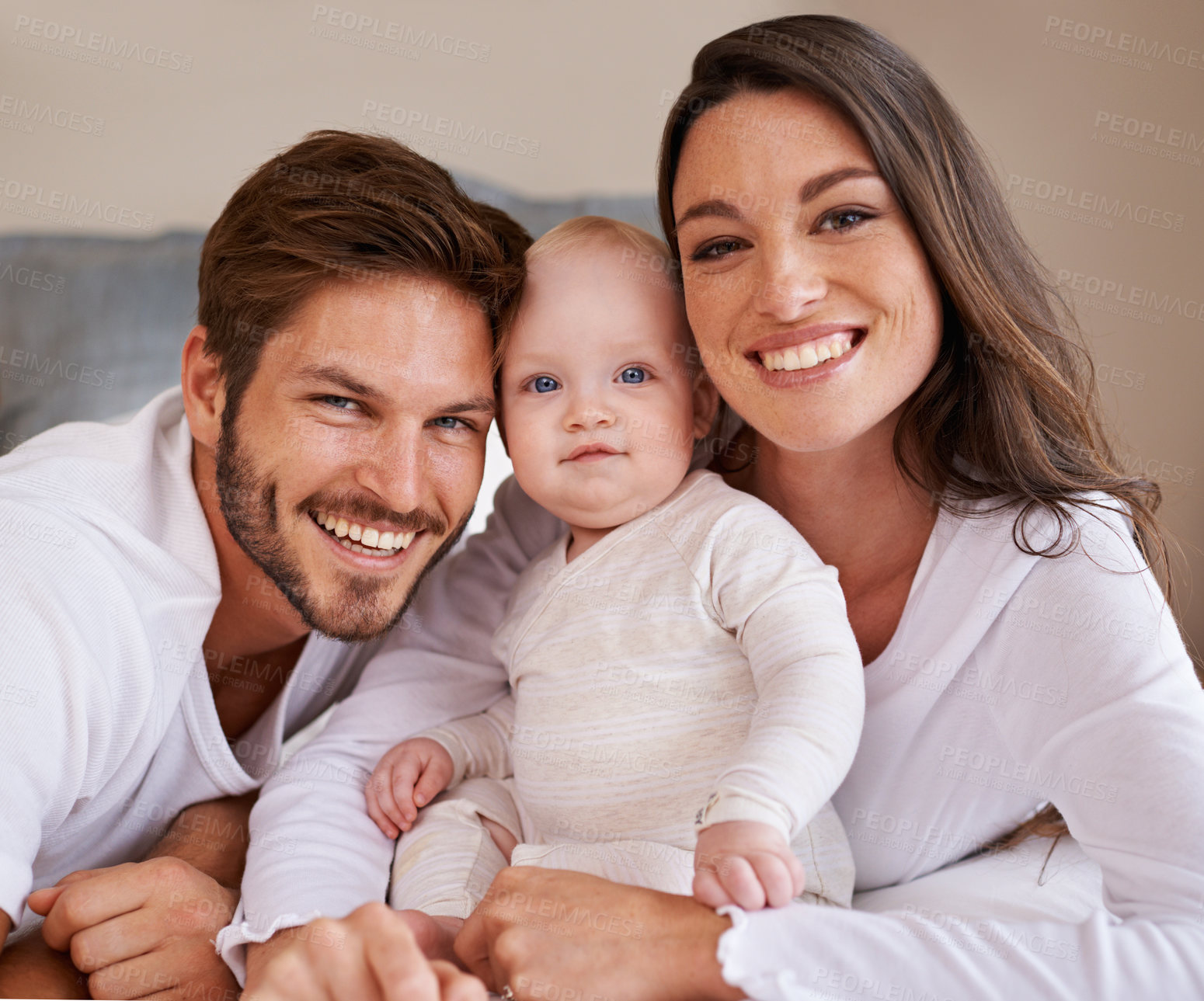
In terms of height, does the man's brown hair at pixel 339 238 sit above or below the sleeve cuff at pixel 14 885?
above

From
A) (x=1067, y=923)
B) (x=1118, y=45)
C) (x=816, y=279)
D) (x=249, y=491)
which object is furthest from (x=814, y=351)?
(x=1118, y=45)

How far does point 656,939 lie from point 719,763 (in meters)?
0.25

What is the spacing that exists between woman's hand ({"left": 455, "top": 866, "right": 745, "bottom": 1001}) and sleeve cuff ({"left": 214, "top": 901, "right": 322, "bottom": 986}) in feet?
0.80

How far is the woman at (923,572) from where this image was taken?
3.16ft

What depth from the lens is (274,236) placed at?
4.66 feet

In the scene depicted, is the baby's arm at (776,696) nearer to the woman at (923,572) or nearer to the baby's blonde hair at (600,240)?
the woman at (923,572)

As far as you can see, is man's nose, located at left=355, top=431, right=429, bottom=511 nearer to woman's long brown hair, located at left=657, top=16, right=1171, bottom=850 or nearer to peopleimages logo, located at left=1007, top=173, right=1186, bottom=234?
woman's long brown hair, located at left=657, top=16, right=1171, bottom=850

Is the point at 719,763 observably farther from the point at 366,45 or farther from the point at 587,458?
the point at 366,45

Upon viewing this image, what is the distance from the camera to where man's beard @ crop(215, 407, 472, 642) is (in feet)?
4.59

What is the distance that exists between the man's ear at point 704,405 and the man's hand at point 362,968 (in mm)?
790

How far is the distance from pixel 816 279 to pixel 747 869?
69 cm

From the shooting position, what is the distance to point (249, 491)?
142 cm

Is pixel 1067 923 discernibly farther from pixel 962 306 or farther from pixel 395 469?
pixel 395 469

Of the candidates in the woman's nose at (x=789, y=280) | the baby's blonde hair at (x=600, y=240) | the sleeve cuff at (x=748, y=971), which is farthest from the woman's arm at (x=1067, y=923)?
the baby's blonde hair at (x=600, y=240)
